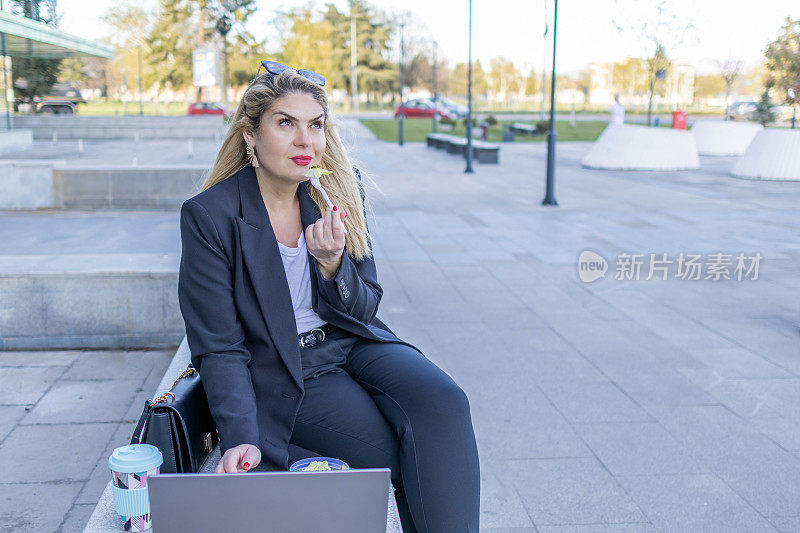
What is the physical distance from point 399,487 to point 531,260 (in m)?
5.73

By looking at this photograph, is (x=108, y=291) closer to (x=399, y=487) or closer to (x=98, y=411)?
(x=98, y=411)

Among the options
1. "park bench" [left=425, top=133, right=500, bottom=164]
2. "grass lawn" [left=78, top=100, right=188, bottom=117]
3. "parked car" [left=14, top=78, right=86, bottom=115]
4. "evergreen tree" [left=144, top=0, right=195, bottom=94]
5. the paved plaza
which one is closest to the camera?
the paved plaza

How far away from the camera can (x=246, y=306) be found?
238 centimetres

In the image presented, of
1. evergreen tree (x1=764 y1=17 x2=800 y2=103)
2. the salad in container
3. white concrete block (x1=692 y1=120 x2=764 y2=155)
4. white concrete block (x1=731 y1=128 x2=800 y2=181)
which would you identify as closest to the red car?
evergreen tree (x1=764 y1=17 x2=800 y2=103)

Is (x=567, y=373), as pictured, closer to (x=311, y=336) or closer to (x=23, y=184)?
(x=311, y=336)

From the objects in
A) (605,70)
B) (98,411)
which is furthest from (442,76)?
(98,411)

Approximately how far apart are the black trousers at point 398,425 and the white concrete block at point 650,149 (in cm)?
1629

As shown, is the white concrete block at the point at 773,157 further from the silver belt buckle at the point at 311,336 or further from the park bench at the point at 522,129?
the park bench at the point at 522,129

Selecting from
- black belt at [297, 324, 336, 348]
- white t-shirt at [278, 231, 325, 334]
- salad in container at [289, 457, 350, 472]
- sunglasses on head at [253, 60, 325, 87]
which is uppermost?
sunglasses on head at [253, 60, 325, 87]

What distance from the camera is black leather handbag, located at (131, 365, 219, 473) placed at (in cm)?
212

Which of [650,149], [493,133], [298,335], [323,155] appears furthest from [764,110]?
[298,335]

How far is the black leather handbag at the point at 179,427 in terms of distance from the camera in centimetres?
212

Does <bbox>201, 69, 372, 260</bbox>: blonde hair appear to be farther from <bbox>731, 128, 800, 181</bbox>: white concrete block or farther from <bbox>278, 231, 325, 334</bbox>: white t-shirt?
<bbox>731, 128, 800, 181</bbox>: white concrete block

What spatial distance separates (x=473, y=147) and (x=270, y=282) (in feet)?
58.6
